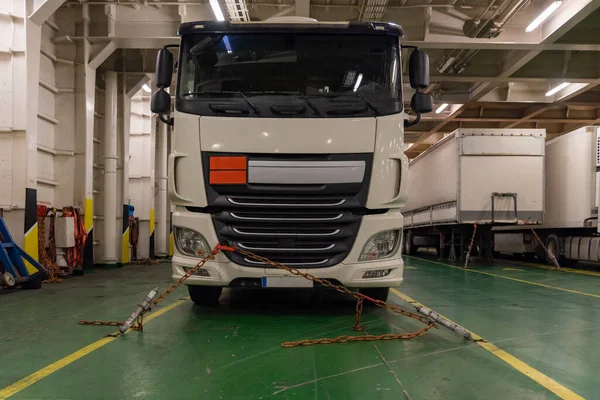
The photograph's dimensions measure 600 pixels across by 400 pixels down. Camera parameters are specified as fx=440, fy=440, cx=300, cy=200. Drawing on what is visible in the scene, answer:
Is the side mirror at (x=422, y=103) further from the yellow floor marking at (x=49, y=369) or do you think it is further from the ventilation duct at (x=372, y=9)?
the ventilation duct at (x=372, y=9)

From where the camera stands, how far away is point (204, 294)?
5.45 metres

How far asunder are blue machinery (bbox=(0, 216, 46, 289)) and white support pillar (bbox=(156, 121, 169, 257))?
7995 millimetres

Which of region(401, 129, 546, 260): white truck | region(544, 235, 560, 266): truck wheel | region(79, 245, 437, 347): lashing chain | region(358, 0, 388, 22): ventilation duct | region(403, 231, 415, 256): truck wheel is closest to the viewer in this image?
region(79, 245, 437, 347): lashing chain

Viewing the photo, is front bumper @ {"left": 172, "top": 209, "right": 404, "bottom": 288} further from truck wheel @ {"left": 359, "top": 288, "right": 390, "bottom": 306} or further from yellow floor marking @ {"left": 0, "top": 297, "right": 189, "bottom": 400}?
yellow floor marking @ {"left": 0, "top": 297, "right": 189, "bottom": 400}

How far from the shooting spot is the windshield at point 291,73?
4621mm

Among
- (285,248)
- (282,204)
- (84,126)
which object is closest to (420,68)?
(282,204)

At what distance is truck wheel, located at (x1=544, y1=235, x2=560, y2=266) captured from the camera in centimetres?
1237

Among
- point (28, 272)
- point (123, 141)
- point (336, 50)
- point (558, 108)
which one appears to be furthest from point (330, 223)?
point (558, 108)

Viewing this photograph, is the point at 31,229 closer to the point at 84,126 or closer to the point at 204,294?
the point at 84,126

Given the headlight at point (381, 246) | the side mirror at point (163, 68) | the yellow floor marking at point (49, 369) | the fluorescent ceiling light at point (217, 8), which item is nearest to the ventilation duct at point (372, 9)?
the fluorescent ceiling light at point (217, 8)

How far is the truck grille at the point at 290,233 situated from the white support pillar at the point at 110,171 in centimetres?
797

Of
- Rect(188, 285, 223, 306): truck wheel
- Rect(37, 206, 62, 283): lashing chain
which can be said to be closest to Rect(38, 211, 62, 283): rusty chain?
Rect(37, 206, 62, 283): lashing chain

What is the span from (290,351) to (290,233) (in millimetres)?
1255

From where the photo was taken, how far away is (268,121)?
14.8ft
